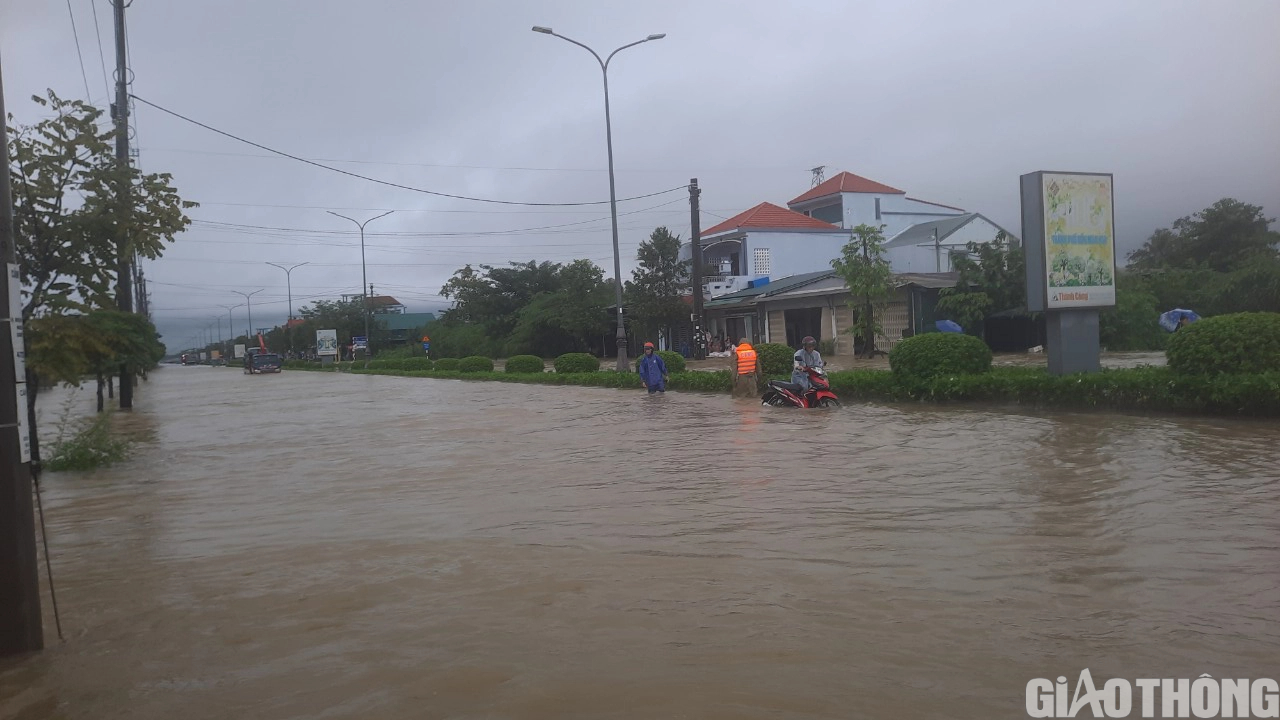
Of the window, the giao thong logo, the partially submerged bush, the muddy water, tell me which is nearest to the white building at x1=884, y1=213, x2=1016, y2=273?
the window

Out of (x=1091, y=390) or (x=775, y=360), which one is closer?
(x=1091, y=390)

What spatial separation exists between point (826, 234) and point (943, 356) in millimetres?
36864

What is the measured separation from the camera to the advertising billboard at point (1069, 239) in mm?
17922

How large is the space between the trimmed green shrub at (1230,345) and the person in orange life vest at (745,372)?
9.37 m

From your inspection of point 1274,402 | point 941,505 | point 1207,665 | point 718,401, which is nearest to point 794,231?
point 718,401

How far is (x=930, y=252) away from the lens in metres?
47.8

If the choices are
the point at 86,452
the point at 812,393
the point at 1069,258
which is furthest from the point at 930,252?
the point at 86,452

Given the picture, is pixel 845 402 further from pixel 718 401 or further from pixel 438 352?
pixel 438 352

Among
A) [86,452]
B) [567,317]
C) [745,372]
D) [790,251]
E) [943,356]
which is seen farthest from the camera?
[790,251]

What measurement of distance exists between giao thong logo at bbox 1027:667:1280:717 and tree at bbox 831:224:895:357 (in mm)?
29564

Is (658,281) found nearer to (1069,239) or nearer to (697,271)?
(697,271)

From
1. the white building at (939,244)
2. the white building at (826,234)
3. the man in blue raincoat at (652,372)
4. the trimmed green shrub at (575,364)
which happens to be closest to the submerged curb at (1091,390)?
the man in blue raincoat at (652,372)

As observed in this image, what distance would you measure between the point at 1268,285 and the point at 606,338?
32.4 meters

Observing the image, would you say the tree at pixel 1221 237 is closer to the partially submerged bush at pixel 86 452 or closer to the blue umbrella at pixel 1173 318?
the blue umbrella at pixel 1173 318
